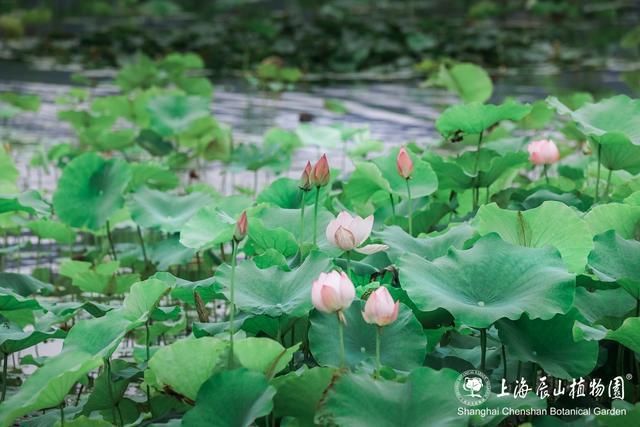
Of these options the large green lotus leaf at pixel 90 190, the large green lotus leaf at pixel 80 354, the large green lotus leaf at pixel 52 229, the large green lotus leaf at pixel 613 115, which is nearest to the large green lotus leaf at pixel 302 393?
the large green lotus leaf at pixel 80 354

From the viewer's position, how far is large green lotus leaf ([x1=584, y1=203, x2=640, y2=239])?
1.55 meters

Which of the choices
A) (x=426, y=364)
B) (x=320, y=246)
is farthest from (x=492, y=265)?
(x=320, y=246)

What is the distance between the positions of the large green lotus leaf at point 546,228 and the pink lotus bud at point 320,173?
0.23 metres

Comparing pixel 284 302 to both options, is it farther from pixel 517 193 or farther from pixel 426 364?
pixel 517 193

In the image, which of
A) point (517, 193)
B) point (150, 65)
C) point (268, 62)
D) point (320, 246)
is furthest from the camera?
point (268, 62)

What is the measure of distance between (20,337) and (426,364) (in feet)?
1.91

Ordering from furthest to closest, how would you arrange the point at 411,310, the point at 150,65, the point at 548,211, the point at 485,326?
the point at 150,65 < the point at 548,211 < the point at 411,310 < the point at 485,326

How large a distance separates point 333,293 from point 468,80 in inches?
87.8

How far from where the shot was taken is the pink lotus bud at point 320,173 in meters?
1.48

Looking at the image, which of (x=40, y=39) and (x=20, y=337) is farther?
(x=40, y=39)

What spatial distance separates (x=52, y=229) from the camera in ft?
7.61

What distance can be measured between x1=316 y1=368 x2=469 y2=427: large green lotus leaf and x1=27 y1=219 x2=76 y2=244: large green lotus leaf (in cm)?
130

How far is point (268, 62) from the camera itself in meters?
5.18

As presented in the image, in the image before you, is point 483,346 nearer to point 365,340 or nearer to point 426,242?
point 365,340
